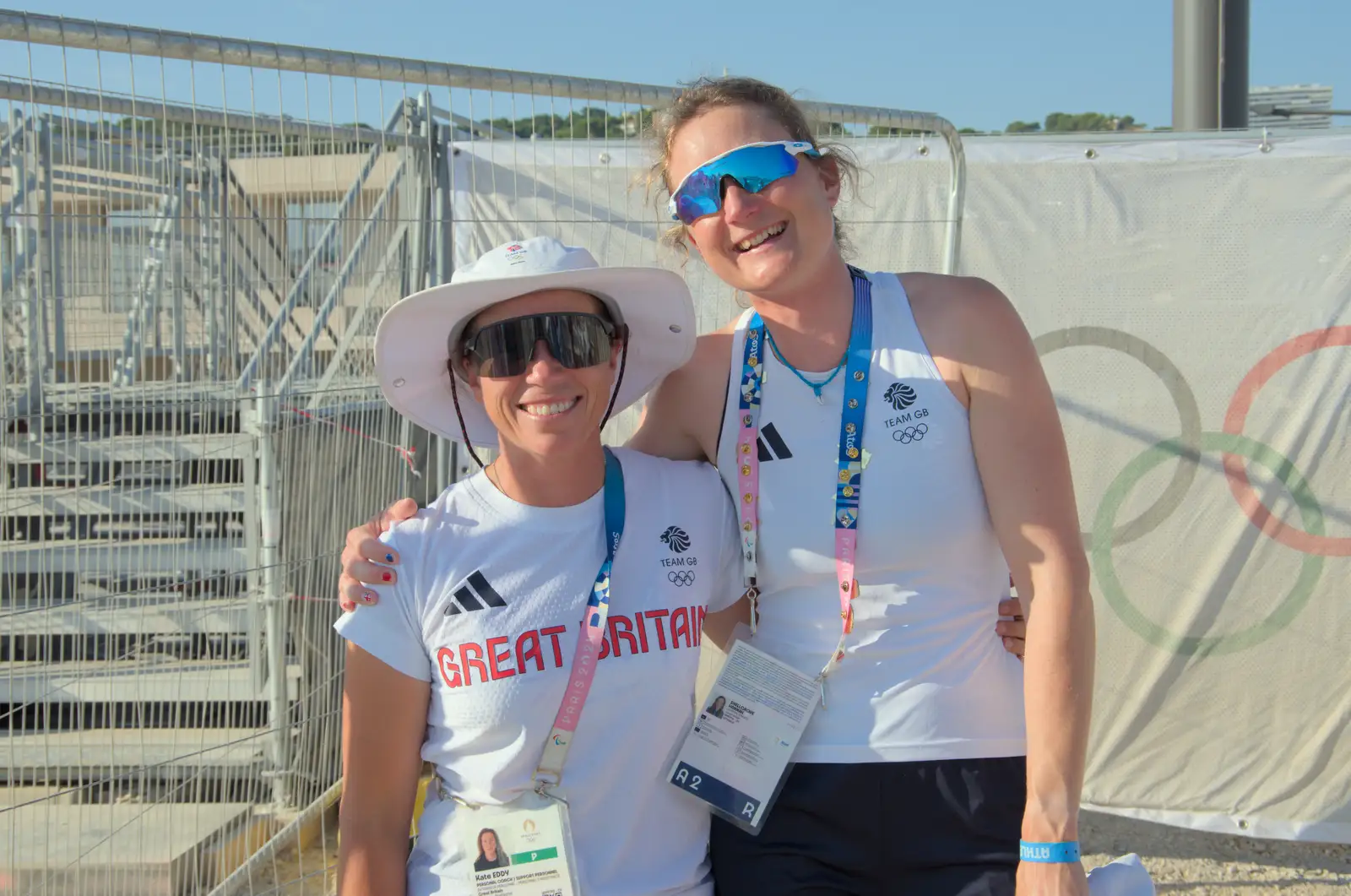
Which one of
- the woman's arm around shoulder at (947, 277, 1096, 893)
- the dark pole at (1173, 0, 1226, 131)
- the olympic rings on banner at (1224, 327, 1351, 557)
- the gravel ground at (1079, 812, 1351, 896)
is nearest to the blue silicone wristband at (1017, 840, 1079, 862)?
the woman's arm around shoulder at (947, 277, 1096, 893)

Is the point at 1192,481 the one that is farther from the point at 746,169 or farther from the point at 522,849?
the point at 522,849

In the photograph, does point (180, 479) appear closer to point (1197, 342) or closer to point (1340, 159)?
point (1197, 342)

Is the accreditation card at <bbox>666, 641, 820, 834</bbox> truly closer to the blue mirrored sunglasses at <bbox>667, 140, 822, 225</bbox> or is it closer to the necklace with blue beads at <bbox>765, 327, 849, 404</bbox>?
the necklace with blue beads at <bbox>765, 327, 849, 404</bbox>

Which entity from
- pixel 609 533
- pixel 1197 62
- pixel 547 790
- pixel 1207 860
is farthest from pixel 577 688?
pixel 1197 62

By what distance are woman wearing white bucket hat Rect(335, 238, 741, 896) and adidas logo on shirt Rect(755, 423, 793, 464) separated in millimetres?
146

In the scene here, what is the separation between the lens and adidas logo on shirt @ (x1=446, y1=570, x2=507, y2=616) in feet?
6.06

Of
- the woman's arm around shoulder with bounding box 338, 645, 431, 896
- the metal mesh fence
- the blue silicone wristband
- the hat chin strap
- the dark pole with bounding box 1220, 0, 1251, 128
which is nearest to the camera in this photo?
the blue silicone wristband

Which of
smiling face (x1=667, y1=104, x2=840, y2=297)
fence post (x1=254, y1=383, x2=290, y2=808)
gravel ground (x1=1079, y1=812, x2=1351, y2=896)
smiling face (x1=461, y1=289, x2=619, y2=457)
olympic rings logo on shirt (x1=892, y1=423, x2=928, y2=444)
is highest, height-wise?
smiling face (x1=667, y1=104, x2=840, y2=297)

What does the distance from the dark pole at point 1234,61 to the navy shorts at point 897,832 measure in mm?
5427

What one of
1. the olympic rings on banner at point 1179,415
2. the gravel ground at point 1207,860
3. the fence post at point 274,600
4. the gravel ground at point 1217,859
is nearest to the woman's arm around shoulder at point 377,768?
the fence post at point 274,600

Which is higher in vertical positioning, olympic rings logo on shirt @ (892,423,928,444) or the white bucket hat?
the white bucket hat

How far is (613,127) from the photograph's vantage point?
15.3 feet

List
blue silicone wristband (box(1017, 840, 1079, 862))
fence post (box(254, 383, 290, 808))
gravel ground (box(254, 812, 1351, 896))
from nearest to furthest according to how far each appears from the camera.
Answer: blue silicone wristband (box(1017, 840, 1079, 862)) → fence post (box(254, 383, 290, 808)) → gravel ground (box(254, 812, 1351, 896))

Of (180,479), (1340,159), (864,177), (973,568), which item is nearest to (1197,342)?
(1340,159)
